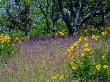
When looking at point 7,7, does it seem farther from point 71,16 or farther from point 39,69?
point 39,69

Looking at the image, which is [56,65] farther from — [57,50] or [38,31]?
[38,31]

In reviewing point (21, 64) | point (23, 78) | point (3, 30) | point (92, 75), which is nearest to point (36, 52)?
point (21, 64)

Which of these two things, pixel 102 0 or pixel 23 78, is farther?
pixel 102 0

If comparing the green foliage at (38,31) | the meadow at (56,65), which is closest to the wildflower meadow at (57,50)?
the meadow at (56,65)

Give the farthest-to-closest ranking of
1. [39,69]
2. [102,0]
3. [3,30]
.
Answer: [3,30]
[102,0]
[39,69]

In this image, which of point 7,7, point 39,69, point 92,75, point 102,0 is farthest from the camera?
point 7,7

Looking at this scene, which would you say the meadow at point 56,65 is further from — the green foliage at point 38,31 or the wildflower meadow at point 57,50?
the green foliage at point 38,31

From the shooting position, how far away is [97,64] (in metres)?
10.2

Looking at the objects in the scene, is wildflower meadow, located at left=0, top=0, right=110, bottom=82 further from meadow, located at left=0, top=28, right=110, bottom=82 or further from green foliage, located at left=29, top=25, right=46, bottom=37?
green foliage, located at left=29, top=25, right=46, bottom=37

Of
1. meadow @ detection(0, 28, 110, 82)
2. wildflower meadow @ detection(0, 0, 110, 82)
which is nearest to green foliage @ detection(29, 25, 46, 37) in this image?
wildflower meadow @ detection(0, 0, 110, 82)

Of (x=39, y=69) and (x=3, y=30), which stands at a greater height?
(x=39, y=69)

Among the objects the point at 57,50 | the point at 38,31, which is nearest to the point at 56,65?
the point at 57,50

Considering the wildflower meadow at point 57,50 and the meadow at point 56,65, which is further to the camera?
the wildflower meadow at point 57,50

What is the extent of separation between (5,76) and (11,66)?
1618 mm
